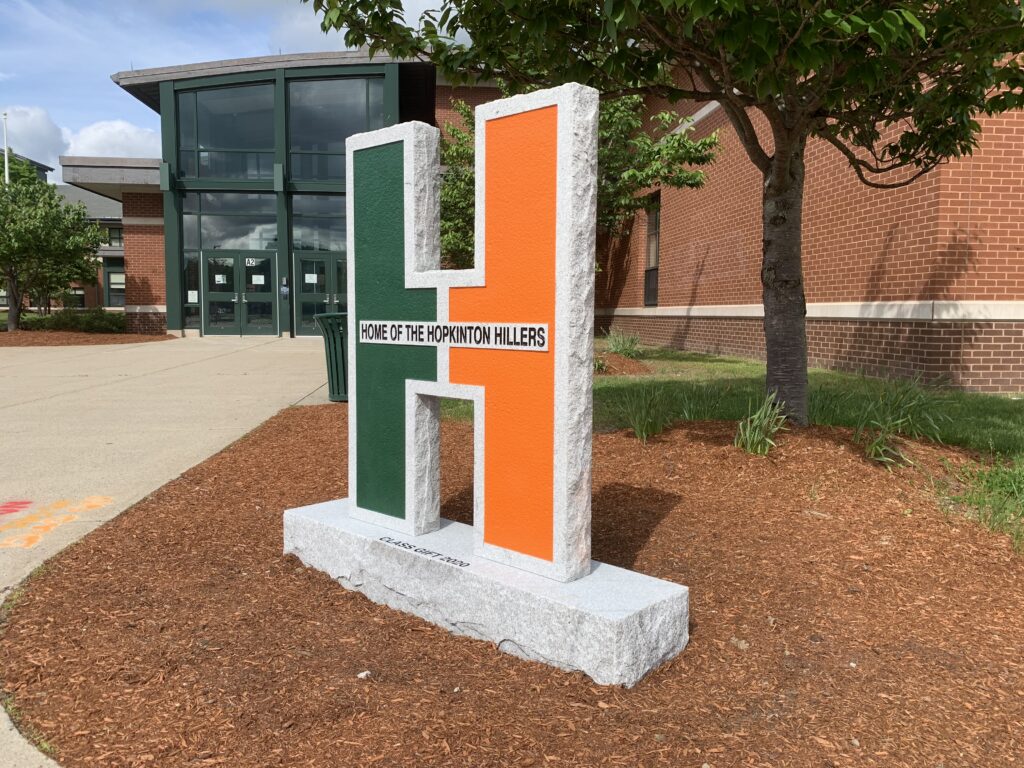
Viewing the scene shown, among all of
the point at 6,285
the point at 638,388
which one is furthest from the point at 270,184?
the point at 638,388

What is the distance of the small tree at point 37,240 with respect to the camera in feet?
75.0

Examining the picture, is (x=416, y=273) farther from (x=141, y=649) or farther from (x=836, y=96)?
(x=836, y=96)

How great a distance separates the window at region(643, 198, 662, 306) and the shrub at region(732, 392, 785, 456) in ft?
51.1

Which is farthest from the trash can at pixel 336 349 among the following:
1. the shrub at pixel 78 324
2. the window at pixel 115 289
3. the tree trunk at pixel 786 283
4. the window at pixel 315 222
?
the window at pixel 115 289

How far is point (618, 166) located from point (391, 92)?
11.9m

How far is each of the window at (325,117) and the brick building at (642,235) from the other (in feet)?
0.14

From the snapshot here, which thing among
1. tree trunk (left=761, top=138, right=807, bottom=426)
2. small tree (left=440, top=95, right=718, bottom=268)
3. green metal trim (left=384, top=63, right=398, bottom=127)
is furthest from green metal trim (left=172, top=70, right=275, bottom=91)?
tree trunk (left=761, top=138, right=807, bottom=426)

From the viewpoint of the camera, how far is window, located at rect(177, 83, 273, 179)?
24.5 metres

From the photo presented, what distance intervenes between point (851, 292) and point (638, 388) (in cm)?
434

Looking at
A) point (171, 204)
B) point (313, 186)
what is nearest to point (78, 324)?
point (171, 204)

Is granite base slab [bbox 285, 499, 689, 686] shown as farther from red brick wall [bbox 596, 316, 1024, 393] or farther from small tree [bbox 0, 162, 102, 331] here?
small tree [bbox 0, 162, 102, 331]

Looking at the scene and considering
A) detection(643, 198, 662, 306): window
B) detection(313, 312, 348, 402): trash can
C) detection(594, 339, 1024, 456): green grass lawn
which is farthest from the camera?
detection(643, 198, 662, 306): window

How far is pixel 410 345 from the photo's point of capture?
3709mm

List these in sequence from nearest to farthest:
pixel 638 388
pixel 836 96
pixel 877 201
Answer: pixel 836 96, pixel 638 388, pixel 877 201
